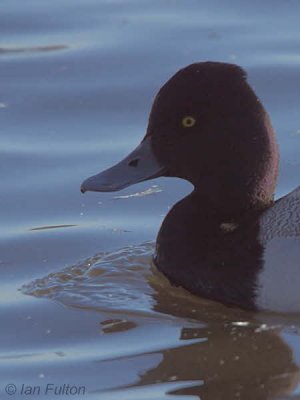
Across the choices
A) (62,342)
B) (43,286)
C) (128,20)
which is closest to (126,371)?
(62,342)

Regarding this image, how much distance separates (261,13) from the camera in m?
9.72

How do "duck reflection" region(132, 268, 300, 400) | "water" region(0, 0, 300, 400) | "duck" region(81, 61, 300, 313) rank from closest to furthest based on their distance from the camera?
"duck reflection" region(132, 268, 300, 400), "water" region(0, 0, 300, 400), "duck" region(81, 61, 300, 313)

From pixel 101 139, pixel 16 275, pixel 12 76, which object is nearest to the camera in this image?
pixel 16 275

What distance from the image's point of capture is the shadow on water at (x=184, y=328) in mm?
5684

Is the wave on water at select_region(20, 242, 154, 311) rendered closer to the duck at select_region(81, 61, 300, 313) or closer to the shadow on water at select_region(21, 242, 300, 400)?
the shadow on water at select_region(21, 242, 300, 400)

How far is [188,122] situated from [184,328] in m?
0.93

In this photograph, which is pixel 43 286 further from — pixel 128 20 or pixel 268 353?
pixel 128 20

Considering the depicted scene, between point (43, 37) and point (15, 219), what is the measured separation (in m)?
2.44

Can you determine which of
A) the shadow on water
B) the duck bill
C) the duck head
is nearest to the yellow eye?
the duck head

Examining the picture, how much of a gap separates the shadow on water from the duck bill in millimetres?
394

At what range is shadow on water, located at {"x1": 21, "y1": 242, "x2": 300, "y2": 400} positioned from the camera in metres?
5.68

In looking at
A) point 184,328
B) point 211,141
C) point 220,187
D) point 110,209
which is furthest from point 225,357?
point 110,209

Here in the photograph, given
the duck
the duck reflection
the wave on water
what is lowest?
the duck reflection

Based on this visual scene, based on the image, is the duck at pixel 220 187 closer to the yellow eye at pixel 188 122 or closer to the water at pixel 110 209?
the yellow eye at pixel 188 122
